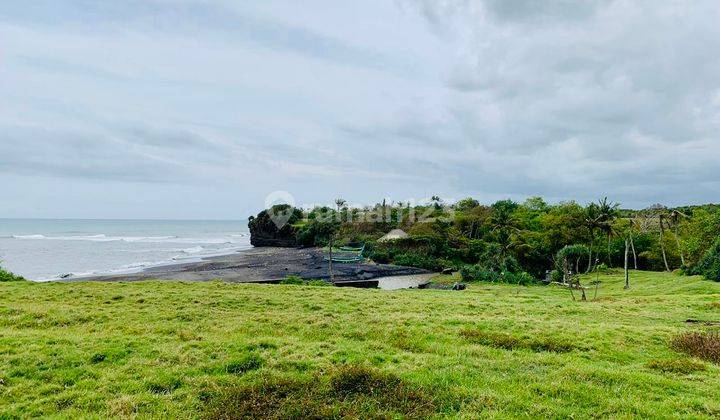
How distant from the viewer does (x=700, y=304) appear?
70.0ft

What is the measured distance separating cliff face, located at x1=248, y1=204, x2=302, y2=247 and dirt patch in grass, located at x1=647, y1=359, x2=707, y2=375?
12151 cm

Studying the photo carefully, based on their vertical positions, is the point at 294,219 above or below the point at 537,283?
above

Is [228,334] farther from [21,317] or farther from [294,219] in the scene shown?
[294,219]

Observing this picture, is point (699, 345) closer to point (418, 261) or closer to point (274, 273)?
point (274, 273)

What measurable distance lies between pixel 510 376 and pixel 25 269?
72.3m

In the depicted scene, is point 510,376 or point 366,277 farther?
point 366,277

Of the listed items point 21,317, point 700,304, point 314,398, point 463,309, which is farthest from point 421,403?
point 700,304

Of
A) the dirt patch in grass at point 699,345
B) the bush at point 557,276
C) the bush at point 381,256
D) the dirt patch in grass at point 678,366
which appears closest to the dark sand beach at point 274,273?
the bush at point 381,256

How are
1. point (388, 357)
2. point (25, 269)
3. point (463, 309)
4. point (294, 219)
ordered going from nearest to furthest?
point (388, 357) < point (463, 309) < point (25, 269) < point (294, 219)

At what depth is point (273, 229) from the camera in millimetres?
135875

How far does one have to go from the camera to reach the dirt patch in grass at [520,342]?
12.1 meters

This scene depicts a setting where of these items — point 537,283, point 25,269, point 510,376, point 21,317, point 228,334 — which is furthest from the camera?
point 25,269

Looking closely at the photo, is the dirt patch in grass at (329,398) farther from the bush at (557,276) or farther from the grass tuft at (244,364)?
the bush at (557,276)

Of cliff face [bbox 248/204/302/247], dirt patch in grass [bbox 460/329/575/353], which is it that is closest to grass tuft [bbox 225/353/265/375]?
dirt patch in grass [bbox 460/329/575/353]
